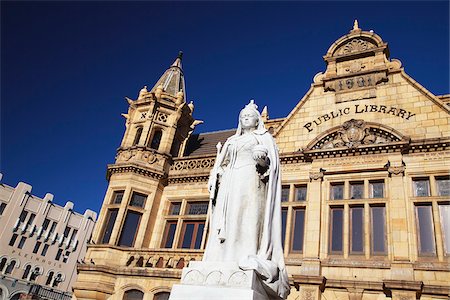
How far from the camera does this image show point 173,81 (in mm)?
20375

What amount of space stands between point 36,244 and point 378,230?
4897 centimetres

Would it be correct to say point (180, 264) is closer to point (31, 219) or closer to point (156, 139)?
point (156, 139)

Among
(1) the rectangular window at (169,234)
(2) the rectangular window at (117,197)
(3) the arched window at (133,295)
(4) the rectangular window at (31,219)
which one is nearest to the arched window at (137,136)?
(2) the rectangular window at (117,197)

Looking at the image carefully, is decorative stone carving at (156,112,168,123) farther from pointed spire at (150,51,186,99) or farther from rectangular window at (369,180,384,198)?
rectangular window at (369,180,384,198)

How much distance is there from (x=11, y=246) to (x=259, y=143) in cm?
5047

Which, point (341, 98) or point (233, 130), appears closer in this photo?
point (341, 98)

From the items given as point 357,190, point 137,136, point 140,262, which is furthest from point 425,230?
point 137,136

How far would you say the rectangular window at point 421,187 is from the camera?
36.7 ft

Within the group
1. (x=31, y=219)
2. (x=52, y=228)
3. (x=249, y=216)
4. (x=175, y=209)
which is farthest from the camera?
(x=52, y=228)

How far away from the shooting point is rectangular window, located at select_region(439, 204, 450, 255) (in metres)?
10.2

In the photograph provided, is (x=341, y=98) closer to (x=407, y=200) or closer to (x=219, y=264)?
(x=407, y=200)

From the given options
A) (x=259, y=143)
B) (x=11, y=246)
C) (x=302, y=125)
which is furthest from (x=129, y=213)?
(x=11, y=246)

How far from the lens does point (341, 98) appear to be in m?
14.2

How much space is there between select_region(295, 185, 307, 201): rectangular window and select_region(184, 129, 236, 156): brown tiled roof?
262 inches
